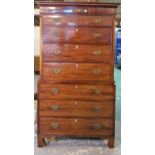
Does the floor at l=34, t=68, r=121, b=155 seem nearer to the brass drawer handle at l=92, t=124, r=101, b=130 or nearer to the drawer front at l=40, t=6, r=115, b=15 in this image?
the brass drawer handle at l=92, t=124, r=101, b=130

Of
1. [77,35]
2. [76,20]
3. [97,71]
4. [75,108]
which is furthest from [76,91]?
[76,20]

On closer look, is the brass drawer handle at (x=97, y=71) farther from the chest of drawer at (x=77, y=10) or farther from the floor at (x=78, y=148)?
the floor at (x=78, y=148)

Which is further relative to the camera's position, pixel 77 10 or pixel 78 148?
pixel 78 148

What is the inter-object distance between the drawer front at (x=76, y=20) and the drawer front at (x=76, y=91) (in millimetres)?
578

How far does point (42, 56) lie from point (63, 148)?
36.1 inches

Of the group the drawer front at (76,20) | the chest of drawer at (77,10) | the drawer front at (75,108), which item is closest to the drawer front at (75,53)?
the drawer front at (76,20)

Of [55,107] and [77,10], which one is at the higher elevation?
[77,10]

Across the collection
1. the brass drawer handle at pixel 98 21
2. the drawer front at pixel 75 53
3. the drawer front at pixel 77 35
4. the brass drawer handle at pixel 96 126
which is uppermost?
the brass drawer handle at pixel 98 21

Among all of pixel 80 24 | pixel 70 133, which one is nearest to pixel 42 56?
pixel 80 24

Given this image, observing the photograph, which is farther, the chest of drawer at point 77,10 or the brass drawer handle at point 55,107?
the brass drawer handle at point 55,107

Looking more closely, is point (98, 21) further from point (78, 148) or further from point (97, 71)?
point (78, 148)

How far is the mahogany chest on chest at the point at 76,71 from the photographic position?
9.23 feet

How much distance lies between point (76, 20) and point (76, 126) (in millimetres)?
1020

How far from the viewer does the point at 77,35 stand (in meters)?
2.84
